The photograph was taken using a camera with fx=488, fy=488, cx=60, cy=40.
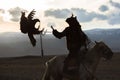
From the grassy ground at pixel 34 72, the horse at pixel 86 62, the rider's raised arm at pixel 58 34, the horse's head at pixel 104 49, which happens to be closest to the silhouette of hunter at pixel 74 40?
the rider's raised arm at pixel 58 34

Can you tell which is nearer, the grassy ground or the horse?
the horse

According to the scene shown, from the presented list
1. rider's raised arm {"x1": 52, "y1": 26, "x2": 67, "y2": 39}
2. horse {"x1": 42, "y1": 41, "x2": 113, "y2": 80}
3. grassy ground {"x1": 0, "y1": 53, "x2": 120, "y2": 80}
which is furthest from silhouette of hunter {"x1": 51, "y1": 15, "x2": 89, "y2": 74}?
grassy ground {"x1": 0, "y1": 53, "x2": 120, "y2": 80}

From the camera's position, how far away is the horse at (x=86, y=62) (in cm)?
1781

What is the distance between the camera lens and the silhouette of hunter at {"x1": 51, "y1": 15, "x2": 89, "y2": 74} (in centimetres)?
1784

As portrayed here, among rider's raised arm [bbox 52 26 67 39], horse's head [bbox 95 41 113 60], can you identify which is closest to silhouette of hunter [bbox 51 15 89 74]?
rider's raised arm [bbox 52 26 67 39]

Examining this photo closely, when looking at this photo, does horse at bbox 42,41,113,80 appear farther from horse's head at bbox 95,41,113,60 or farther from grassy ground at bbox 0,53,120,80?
grassy ground at bbox 0,53,120,80

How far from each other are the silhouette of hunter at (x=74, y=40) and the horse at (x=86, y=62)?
0.21 meters

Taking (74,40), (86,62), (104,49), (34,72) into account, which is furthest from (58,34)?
(34,72)

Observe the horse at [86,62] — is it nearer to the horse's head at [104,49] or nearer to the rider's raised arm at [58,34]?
the horse's head at [104,49]

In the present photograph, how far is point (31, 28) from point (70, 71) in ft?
7.15

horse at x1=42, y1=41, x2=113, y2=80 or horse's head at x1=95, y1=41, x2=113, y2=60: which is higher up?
horse's head at x1=95, y1=41, x2=113, y2=60

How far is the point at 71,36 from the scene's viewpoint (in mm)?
17984

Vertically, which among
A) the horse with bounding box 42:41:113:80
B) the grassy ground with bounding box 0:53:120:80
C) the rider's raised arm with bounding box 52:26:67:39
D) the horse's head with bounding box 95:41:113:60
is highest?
the rider's raised arm with bounding box 52:26:67:39

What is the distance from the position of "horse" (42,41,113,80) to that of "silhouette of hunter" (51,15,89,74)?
21cm
